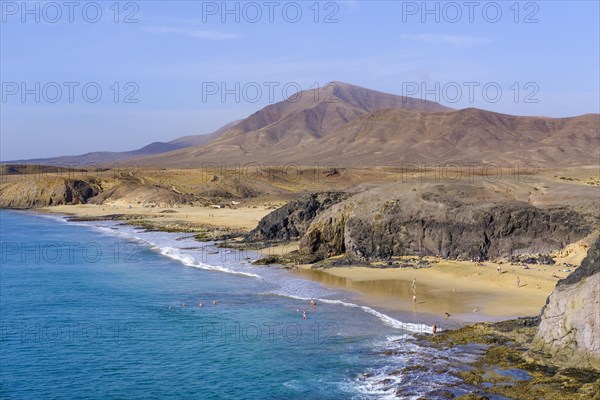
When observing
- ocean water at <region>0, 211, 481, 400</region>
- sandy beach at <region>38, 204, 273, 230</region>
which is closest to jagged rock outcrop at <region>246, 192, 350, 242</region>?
sandy beach at <region>38, 204, 273, 230</region>

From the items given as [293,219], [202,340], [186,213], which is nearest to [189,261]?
[293,219]

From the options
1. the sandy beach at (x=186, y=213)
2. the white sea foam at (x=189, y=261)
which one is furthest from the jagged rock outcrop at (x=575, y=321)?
the sandy beach at (x=186, y=213)

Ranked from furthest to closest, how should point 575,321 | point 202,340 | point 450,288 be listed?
1. point 450,288
2. point 202,340
3. point 575,321

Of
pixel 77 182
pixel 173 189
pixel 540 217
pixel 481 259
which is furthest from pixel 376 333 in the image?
pixel 77 182

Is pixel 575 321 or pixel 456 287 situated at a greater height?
pixel 575 321

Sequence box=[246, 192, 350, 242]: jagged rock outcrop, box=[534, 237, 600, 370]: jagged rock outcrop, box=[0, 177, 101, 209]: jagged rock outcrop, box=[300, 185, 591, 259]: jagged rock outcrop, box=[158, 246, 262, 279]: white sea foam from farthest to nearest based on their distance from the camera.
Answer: box=[0, 177, 101, 209]: jagged rock outcrop < box=[246, 192, 350, 242]: jagged rock outcrop < box=[158, 246, 262, 279]: white sea foam < box=[300, 185, 591, 259]: jagged rock outcrop < box=[534, 237, 600, 370]: jagged rock outcrop

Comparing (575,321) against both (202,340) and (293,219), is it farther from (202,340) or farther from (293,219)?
(293,219)

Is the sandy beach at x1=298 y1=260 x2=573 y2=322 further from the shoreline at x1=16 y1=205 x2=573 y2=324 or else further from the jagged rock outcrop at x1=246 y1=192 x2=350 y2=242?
the jagged rock outcrop at x1=246 y1=192 x2=350 y2=242
